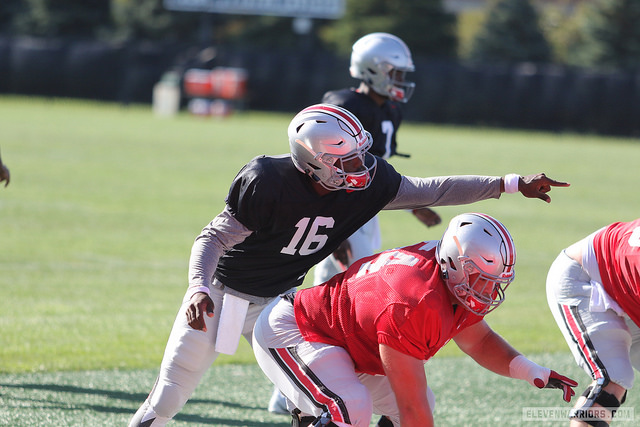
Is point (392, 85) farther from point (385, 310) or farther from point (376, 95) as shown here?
point (385, 310)

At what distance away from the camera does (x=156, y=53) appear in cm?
3253

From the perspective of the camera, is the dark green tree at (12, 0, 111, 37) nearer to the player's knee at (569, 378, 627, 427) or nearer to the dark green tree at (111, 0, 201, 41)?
the dark green tree at (111, 0, 201, 41)

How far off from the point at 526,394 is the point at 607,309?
162 centimetres

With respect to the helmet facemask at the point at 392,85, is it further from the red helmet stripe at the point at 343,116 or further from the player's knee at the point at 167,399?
the player's knee at the point at 167,399

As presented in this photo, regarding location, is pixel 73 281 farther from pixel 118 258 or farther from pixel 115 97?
pixel 115 97

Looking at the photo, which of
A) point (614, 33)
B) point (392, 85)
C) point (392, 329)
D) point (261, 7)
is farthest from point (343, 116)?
point (614, 33)

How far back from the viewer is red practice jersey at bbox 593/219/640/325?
4.05m

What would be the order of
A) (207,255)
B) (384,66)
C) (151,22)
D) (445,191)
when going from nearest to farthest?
(207,255)
(445,191)
(384,66)
(151,22)

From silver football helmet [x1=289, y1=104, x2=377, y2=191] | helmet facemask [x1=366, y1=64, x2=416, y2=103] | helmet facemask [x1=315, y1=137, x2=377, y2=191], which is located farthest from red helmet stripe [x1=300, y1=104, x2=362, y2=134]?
helmet facemask [x1=366, y1=64, x2=416, y2=103]

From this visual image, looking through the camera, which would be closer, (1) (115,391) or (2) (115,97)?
(1) (115,391)

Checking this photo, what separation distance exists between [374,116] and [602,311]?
2363mm

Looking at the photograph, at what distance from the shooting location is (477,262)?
3428 mm

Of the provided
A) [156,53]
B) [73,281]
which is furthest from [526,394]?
[156,53]

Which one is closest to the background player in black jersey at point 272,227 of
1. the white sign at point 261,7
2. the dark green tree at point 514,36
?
the white sign at point 261,7
